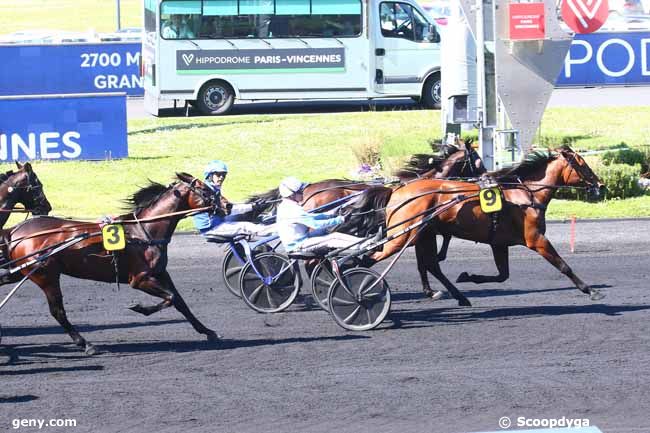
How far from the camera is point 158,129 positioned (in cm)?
2355

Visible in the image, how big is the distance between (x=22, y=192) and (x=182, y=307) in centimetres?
235

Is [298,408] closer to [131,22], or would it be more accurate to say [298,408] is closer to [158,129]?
[158,129]

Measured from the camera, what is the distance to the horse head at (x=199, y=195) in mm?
9648

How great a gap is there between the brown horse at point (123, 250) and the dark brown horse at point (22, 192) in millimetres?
1288

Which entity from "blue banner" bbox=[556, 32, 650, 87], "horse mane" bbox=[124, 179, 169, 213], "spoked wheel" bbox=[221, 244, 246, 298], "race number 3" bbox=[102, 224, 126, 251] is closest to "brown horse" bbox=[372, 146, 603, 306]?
"spoked wheel" bbox=[221, 244, 246, 298]

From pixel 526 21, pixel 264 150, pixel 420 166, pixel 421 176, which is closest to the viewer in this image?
pixel 421 176

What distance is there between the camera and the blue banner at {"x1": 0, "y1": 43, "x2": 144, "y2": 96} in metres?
26.7

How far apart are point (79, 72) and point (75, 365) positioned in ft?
62.2

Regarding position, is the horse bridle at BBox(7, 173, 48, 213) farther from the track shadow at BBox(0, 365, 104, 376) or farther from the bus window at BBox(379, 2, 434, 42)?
the bus window at BBox(379, 2, 434, 42)

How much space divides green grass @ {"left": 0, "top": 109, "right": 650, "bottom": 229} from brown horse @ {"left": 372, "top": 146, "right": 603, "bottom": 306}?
5.23 metres

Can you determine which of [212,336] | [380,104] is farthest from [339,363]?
[380,104]

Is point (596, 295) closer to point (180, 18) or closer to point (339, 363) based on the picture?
point (339, 363)

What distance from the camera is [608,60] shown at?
91.8 ft

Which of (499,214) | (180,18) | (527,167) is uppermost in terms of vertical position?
(180,18)
